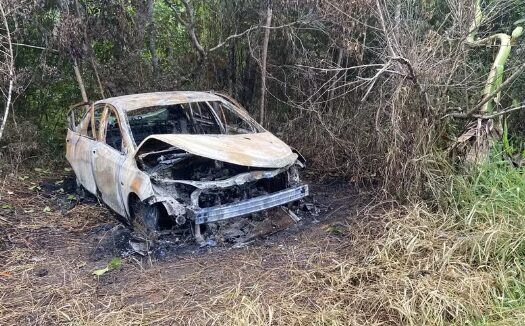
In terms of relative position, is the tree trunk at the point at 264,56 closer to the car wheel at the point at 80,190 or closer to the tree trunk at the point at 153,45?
the tree trunk at the point at 153,45

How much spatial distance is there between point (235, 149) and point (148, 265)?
4.72ft

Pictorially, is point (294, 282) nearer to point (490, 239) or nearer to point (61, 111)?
point (490, 239)

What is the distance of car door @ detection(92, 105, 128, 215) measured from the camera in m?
5.29

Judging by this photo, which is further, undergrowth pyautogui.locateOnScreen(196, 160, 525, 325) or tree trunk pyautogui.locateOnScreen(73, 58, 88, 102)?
tree trunk pyautogui.locateOnScreen(73, 58, 88, 102)

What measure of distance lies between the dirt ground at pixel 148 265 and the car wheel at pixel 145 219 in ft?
0.48

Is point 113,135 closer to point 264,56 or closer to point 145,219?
point 145,219

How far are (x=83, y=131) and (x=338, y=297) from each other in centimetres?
419

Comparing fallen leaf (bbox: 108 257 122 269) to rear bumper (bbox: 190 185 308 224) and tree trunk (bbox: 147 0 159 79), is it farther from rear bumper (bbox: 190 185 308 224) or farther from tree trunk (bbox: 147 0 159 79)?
tree trunk (bbox: 147 0 159 79)

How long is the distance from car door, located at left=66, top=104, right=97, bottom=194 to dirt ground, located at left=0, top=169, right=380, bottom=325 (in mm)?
383

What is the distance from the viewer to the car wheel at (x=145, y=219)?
5000 mm

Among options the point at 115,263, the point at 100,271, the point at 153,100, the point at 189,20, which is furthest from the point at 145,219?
the point at 189,20

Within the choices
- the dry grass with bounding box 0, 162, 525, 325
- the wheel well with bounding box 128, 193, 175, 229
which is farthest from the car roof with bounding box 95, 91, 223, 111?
the dry grass with bounding box 0, 162, 525, 325

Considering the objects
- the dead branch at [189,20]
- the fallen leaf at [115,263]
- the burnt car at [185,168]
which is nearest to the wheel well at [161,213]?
the burnt car at [185,168]

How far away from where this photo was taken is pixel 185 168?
17.5ft
